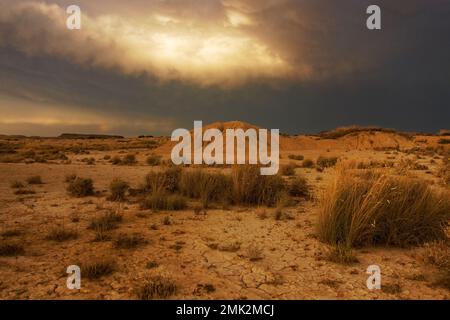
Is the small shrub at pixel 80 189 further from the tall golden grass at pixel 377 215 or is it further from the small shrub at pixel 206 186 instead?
the tall golden grass at pixel 377 215

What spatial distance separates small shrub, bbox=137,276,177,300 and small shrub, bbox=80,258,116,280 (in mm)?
635

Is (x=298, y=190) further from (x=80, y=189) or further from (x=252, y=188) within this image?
(x=80, y=189)

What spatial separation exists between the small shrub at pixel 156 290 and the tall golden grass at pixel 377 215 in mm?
2748

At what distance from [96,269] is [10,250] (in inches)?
63.6

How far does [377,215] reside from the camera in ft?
17.9

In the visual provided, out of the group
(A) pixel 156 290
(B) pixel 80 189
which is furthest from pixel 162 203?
(A) pixel 156 290

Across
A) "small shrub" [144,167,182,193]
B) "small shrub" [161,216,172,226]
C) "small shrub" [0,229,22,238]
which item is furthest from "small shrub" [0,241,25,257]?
"small shrub" [144,167,182,193]

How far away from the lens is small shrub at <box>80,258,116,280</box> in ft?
14.0

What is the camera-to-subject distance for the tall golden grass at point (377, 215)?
5.44 meters

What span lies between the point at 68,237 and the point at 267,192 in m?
4.78

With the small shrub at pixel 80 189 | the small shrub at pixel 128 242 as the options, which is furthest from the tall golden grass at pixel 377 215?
the small shrub at pixel 80 189

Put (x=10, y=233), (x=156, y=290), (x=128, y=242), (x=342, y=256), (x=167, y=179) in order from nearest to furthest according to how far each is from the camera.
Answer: (x=156, y=290)
(x=342, y=256)
(x=128, y=242)
(x=10, y=233)
(x=167, y=179)

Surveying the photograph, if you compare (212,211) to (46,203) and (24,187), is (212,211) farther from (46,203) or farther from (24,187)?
(24,187)
